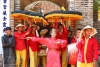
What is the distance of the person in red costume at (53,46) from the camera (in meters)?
A: 9.56

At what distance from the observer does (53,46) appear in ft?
31.4

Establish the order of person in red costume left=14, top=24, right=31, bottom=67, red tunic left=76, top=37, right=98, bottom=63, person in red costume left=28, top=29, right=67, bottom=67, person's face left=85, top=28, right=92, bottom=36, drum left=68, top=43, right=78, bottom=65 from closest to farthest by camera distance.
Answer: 1. red tunic left=76, top=37, right=98, bottom=63
2. person's face left=85, top=28, right=92, bottom=36
3. person in red costume left=28, top=29, right=67, bottom=67
4. drum left=68, top=43, right=78, bottom=65
5. person in red costume left=14, top=24, right=31, bottom=67

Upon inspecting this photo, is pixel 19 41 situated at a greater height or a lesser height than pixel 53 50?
greater

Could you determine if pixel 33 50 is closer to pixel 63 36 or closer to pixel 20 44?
pixel 20 44

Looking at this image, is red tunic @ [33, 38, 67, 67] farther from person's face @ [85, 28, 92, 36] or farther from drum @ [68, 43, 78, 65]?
person's face @ [85, 28, 92, 36]

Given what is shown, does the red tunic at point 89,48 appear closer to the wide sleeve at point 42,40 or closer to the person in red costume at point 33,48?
the wide sleeve at point 42,40

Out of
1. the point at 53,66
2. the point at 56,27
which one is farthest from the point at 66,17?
the point at 53,66

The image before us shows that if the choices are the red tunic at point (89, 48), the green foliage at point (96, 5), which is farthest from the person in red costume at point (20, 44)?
the green foliage at point (96, 5)

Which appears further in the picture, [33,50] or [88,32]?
[33,50]

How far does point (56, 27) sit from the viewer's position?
1023 cm

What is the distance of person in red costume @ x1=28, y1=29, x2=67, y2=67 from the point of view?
9562 mm

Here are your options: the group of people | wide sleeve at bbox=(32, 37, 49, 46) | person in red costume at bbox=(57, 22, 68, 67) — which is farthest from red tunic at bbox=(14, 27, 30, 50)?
person in red costume at bbox=(57, 22, 68, 67)

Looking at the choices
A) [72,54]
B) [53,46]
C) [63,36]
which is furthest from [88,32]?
[63,36]

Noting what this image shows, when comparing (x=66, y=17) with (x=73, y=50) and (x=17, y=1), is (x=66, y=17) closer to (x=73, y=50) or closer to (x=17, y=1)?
(x=73, y=50)
